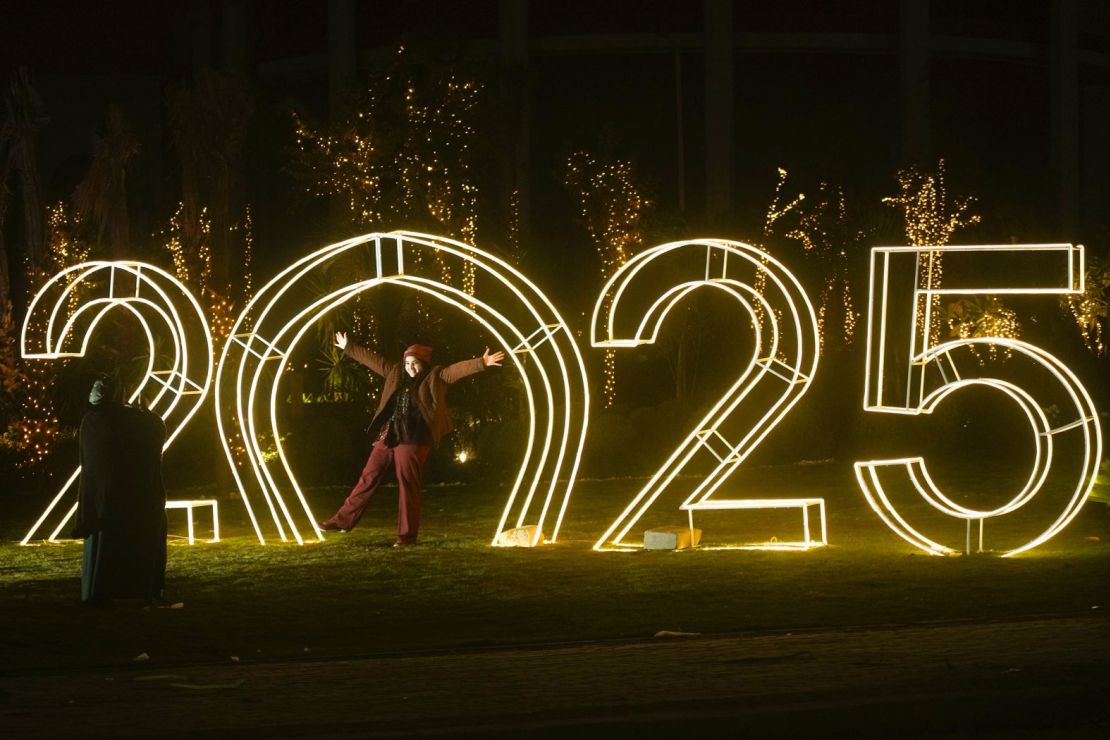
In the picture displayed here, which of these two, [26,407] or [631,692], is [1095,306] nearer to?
[26,407]

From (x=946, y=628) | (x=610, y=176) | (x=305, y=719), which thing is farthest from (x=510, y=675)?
(x=610, y=176)

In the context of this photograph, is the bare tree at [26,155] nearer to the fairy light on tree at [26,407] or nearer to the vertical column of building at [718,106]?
the fairy light on tree at [26,407]

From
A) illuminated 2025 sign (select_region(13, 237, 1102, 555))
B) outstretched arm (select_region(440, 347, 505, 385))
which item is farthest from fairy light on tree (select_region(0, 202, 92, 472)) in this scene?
outstretched arm (select_region(440, 347, 505, 385))

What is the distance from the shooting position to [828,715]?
8.19 meters

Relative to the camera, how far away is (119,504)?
492 inches

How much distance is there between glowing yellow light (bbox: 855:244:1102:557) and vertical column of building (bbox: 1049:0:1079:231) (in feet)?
35.6

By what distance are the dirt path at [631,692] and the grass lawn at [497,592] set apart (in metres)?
0.67

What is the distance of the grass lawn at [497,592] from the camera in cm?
1088

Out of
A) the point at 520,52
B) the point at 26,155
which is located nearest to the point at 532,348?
the point at 26,155

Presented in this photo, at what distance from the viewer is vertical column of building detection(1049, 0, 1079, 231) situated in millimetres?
40406

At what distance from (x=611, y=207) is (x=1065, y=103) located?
16.9 m

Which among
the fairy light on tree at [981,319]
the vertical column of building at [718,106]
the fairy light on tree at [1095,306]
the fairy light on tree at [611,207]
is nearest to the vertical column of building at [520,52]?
the vertical column of building at [718,106]

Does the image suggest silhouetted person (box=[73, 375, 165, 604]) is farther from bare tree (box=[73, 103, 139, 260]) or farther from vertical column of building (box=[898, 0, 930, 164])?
vertical column of building (box=[898, 0, 930, 164])

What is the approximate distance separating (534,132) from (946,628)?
2954cm
